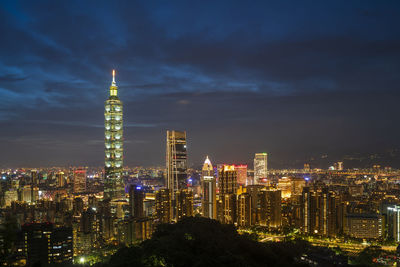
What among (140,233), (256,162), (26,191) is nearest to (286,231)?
(140,233)

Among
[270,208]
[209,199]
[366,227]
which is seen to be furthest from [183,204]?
[366,227]

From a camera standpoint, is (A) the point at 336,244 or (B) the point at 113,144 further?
(B) the point at 113,144

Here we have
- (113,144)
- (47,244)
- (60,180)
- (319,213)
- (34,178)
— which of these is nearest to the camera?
(47,244)

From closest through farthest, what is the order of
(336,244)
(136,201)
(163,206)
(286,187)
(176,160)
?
(336,244), (163,206), (136,201), (286,187), (176,160)

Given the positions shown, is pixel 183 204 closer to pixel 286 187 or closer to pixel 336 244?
pixel 336 244

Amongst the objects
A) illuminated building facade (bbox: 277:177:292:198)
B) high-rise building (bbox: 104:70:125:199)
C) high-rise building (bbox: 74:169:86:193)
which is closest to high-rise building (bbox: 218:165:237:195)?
illuminated building facade (bbox: 277:177:292:198)

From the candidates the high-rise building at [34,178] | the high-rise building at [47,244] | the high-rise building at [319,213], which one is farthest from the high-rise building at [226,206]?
the high-rise building at [34,178]

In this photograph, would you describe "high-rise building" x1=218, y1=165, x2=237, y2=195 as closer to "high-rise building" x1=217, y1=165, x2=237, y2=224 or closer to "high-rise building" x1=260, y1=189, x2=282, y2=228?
"high-rise building" x1=217, y1=165, x2=237, y2=224
